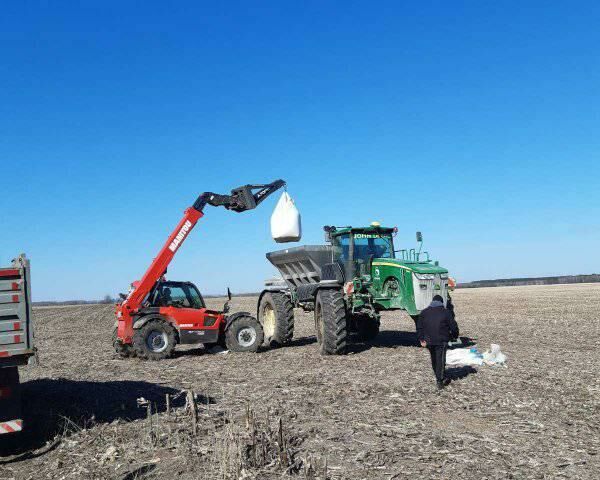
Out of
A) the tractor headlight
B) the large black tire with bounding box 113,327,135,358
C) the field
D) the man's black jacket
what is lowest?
the field

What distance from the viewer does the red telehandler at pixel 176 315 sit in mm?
14469

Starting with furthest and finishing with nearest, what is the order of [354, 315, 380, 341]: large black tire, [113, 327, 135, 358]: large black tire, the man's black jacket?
[354, 315, 380, 341]: large black tire → [113, 327, 135, 358]: large black tire → the man's black jacket

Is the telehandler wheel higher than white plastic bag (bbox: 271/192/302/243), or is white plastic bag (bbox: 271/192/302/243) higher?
white plastic bag (bbox: 271/192/302/243)

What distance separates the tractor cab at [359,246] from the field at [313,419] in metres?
2.29

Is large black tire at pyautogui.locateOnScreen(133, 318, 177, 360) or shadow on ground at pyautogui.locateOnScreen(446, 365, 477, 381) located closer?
shadow on ground at pyautogui.locateOnScreen(446, 365, 477, 381)

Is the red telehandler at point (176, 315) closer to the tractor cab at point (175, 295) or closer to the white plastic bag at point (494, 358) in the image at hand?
the tractor cab at point (175, 295)

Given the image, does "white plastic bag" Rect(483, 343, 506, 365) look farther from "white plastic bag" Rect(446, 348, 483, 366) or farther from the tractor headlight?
the tractor headlight

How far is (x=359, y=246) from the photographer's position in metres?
15.2

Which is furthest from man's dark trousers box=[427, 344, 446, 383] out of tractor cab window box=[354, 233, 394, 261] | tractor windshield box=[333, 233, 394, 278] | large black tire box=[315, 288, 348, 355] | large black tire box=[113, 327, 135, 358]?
large black tire box=[113, 327, 135, 358]

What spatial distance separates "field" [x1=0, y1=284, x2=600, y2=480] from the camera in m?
6.18

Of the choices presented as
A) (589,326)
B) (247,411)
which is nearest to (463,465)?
(247,411)

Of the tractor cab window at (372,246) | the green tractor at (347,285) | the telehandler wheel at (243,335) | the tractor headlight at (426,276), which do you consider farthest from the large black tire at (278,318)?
the tractor headlight at (426,276)

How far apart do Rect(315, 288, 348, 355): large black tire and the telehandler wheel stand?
7.21 feet

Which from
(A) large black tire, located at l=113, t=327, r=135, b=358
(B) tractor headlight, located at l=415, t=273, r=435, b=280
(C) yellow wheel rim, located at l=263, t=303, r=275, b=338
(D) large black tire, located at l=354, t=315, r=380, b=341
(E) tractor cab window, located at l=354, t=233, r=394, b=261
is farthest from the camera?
(C) yellow wheel rim, located at l=263, t=303, r=275, b=338
